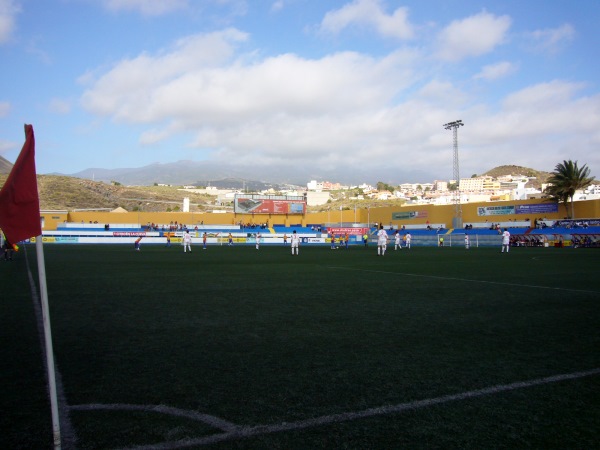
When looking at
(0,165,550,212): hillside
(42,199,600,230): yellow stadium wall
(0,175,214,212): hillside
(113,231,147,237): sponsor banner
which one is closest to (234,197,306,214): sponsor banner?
(42,199,600,230): yellow stadium wall

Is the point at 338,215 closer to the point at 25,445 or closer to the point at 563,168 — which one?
the point at 563,168

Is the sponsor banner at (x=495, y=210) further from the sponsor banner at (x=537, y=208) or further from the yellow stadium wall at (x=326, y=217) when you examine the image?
the sponsor banner at (x=537, y=208)

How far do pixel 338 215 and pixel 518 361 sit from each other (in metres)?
77.5

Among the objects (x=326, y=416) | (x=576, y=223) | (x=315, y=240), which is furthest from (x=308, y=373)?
(x=315, y=240)

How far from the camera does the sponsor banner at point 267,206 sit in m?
71.6

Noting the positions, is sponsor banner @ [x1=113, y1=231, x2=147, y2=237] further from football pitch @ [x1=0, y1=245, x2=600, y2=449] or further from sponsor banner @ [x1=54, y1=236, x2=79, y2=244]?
football pitch @ [x1=0, y1=245, x2=600, y2=449]

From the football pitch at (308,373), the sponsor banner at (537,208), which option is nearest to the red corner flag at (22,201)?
the football pitch at (308,373)

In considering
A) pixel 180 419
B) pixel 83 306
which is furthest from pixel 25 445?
pixel 83 306

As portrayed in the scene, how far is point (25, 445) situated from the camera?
10.4 ft

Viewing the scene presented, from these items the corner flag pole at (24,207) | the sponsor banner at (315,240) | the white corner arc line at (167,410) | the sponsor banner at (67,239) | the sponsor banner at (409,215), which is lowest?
the sponsor banner at (315,240)

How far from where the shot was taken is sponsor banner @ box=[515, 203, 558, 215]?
2041 inches

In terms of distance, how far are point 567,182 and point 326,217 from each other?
42.7 metres

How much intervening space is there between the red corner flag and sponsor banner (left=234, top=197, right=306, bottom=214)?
6721cm

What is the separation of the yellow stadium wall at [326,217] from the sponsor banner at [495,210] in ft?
1.29
